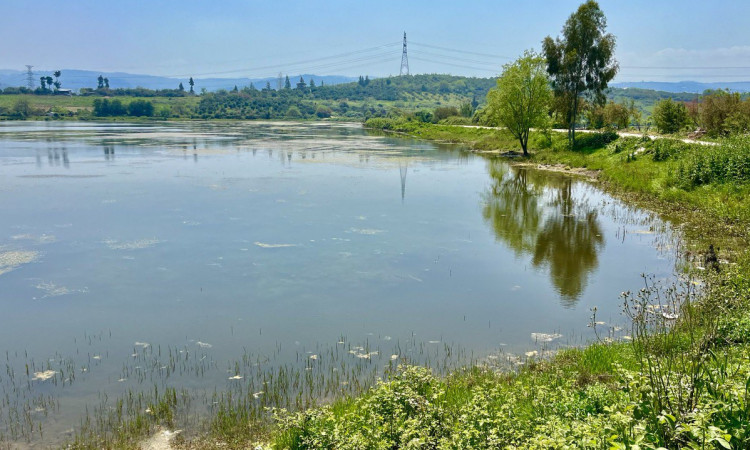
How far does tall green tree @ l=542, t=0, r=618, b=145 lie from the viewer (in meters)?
38.4

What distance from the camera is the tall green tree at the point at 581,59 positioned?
38406 mm

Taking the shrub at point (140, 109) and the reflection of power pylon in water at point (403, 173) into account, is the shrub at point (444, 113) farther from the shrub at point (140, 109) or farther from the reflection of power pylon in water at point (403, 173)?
the shrub at point (140, 109)

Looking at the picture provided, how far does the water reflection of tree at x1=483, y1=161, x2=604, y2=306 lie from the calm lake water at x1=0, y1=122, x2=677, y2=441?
4.2 inches

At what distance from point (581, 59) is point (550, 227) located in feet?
77.6

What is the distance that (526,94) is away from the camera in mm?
43719

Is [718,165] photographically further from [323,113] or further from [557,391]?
[323,113]

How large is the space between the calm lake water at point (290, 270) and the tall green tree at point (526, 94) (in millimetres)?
14543

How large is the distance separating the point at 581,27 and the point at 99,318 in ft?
126

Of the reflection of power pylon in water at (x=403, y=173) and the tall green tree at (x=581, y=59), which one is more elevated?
the tall green tree at (x=581, y=59)

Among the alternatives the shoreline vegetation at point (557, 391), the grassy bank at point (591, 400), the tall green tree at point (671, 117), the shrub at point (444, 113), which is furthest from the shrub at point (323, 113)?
the grassy bank at point (591, 400)

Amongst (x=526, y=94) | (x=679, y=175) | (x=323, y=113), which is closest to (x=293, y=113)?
(x=323, y=113)

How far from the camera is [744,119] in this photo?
30.3 m

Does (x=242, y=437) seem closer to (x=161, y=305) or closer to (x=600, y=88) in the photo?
(x=161, y=305)

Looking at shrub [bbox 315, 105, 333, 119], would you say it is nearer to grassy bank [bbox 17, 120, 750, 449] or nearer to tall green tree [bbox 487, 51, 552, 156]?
tall green tree [bbox 487, 51, 552, 156]
